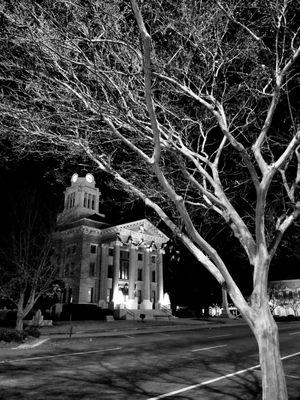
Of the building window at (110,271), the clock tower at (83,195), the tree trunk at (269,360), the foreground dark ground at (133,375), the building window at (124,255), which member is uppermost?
the clock tower at (83,195)

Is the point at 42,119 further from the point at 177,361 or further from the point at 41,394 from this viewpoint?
the point at 177,361

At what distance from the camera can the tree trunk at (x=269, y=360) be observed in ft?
17.2

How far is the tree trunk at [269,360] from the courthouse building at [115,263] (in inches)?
1977

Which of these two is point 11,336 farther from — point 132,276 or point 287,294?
point 287,294

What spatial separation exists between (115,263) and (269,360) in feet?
188

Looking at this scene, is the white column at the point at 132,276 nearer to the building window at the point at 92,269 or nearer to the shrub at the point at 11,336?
the building window at the point at 92,269

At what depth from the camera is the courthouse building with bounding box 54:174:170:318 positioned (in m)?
58.4

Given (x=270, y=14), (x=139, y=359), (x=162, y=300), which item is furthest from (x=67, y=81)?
(x=162, y=300)

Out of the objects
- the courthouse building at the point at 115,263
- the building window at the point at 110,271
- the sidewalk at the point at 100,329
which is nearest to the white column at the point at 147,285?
the courthouse building at the point at 115,263

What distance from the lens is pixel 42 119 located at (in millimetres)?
7465

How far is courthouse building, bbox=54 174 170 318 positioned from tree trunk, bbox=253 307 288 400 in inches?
1977

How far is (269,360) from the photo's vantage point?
5.28 m

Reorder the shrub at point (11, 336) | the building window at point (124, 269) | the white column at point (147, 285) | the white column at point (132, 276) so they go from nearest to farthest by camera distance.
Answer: the shrub at point (11, 336) < the white column at point (132, 276) < the white column at point (147, 285) < the building window at point (124, 269)

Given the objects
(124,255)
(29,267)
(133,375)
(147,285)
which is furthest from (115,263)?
(133,375)
